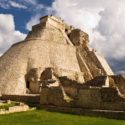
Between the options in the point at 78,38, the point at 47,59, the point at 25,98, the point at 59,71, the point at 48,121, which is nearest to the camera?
the point at 48,121

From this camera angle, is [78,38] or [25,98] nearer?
[25,98]

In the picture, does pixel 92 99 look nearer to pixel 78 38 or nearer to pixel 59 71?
pixel 59 71

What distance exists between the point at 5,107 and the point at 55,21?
101ft

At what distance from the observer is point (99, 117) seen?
2236 cm

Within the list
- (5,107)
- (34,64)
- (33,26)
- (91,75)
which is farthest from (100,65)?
(5,107)

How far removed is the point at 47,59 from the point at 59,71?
4016mm

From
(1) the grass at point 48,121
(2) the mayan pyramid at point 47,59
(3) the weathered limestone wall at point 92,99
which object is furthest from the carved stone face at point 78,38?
(1) the grass at point 48,121

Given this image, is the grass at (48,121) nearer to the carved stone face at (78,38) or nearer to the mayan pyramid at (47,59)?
the mayan pyramid at (47,59)

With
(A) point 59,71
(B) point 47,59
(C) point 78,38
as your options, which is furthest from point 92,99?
(C) point 78,38

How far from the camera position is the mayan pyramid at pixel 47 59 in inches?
1492

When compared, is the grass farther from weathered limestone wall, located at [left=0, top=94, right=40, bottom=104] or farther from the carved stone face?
the carved stone face

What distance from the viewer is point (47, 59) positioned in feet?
138

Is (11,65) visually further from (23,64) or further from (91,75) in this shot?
(91,75)

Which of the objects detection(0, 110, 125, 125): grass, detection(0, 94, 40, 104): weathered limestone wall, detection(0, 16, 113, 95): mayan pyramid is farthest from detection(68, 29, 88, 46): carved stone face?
detection(0, 110, 125, 125): grass
